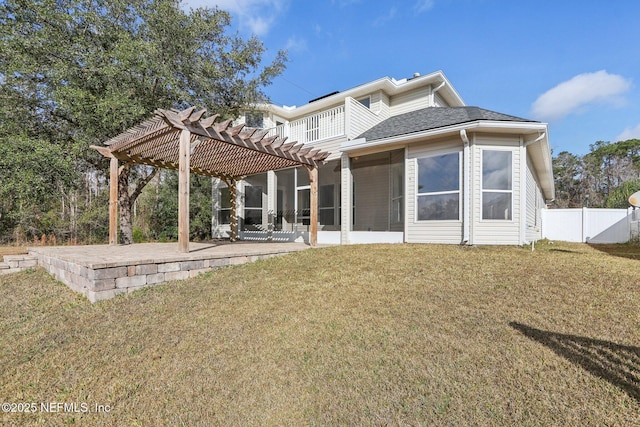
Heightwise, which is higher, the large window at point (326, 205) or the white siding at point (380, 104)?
the white siding at point (380, 104)

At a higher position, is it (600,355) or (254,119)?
(254,119)

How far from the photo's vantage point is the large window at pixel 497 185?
7.17 m

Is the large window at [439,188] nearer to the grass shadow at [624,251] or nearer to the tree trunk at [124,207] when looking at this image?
the grass shadow at [624,251]

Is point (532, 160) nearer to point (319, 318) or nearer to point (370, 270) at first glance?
point (370, 270)

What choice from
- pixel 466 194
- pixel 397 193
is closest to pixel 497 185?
pixel 466 194

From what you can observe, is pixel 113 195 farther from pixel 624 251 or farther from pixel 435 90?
pixel 624 251

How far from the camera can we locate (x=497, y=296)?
354 cm

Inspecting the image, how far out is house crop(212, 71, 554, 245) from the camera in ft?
23.5

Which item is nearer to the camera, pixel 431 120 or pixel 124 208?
pixel 431 120

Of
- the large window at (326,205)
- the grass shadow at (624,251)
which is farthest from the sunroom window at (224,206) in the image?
the grass shadow at (624,251)

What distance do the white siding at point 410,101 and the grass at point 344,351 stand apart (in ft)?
27.0

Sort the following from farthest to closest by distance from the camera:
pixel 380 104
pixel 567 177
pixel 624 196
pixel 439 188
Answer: pixel 567 177 < pixel 624 196 < pixel 380 104 < pixel 439 188

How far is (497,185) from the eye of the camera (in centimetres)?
721

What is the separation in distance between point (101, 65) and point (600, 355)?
11.5 m
